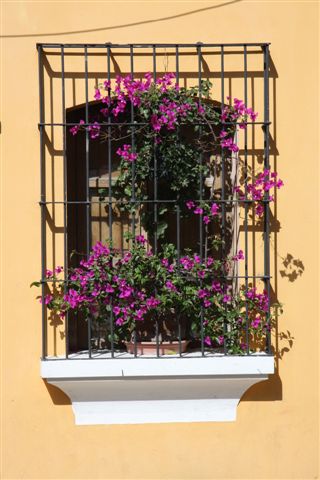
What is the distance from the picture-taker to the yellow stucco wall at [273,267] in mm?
3854

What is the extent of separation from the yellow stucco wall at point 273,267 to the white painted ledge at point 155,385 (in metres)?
0.08

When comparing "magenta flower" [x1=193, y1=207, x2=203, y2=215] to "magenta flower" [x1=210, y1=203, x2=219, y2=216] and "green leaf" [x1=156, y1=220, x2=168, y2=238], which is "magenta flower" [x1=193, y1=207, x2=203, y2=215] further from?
"green leaf" [x1=156, y1=220, x2=168, y2=238]

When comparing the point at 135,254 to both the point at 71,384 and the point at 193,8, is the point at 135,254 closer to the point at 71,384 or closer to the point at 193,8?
the point at 71,384

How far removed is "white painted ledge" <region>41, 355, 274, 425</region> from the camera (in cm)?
373

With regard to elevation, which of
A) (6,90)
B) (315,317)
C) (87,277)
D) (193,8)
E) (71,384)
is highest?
(193,8)

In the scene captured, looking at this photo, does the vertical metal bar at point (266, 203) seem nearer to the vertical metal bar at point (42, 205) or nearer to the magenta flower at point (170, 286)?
the magenta flower at point (170, 286)

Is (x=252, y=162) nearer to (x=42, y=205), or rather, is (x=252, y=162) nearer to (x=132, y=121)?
(x=132, y=121)

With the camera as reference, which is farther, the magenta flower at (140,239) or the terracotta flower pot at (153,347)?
the terracotta flower pot at (153,347)

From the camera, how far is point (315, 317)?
3949mm

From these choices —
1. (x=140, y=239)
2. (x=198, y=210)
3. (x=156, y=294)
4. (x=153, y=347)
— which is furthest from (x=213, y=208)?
(x=153, y=347)

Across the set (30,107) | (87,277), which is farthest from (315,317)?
(30,107)

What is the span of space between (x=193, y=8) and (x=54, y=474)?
284 centimetres

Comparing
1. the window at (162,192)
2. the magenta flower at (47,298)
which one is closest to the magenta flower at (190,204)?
the window at (162,192)

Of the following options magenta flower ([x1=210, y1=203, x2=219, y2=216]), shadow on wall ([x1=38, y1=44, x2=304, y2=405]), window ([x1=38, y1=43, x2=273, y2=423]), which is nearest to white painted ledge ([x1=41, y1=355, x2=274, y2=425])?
window ([x1=38, y1=43, x2=273, y2=423])
